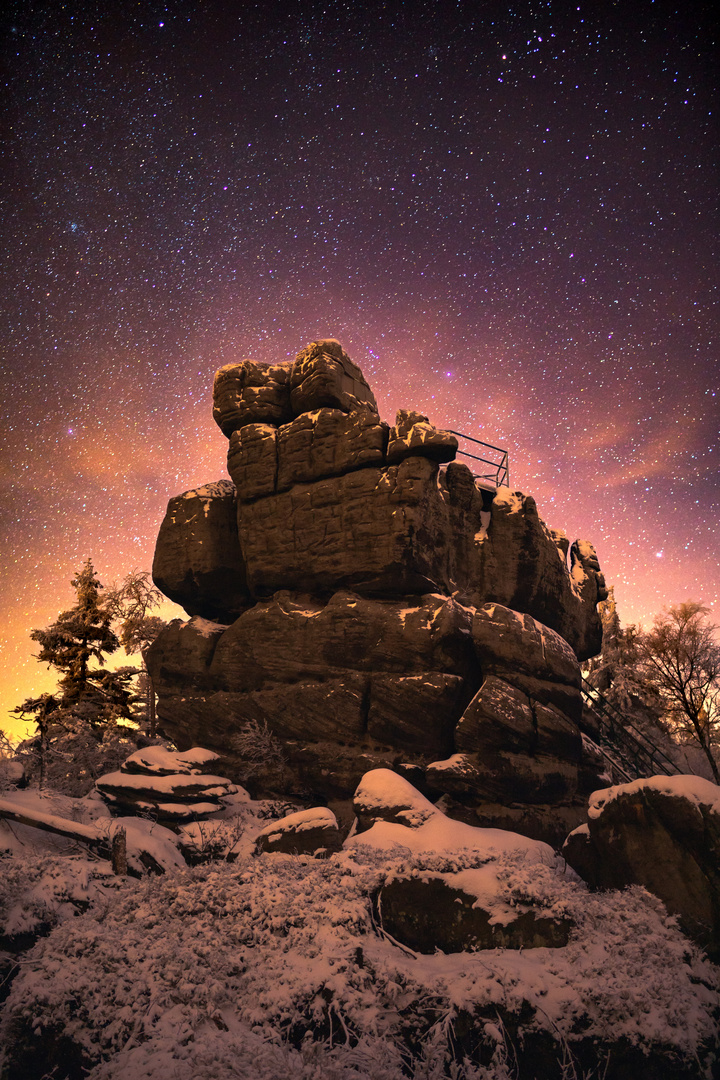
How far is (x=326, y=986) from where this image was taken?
9578 millimetres

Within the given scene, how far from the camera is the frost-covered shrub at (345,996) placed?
28.0ft

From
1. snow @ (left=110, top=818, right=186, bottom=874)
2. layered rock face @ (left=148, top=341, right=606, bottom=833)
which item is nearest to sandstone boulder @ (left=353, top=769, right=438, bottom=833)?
layered rock face @ (left=148, top=341, right=606, bottom=833)

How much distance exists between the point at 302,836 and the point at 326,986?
571 cm

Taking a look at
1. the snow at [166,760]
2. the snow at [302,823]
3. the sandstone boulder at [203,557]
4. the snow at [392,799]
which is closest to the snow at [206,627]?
the sandstone boulder at [203,557]

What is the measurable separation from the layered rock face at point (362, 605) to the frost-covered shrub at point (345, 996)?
8670 mm

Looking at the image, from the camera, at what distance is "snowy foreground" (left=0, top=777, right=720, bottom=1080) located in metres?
8.52

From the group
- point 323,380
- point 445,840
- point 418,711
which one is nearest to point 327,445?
point 323,380

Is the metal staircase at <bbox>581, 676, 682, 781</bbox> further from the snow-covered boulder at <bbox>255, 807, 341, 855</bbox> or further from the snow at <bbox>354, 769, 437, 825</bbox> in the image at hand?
the snow-covered boulder at <bbox>255, 807, 341, 855</bbox>

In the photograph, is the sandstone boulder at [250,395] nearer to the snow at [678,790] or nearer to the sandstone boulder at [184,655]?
the sandstone boulder at [184,655]

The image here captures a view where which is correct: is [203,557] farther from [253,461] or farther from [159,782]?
[159,782]

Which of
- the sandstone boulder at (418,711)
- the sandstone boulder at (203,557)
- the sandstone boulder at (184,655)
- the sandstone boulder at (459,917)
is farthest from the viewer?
the sandstone boulder at (203,557)

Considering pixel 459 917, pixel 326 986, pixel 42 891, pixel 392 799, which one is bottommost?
pixel 326 986

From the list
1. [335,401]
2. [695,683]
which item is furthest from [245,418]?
[695,683]

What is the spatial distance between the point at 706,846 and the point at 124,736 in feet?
74.1
